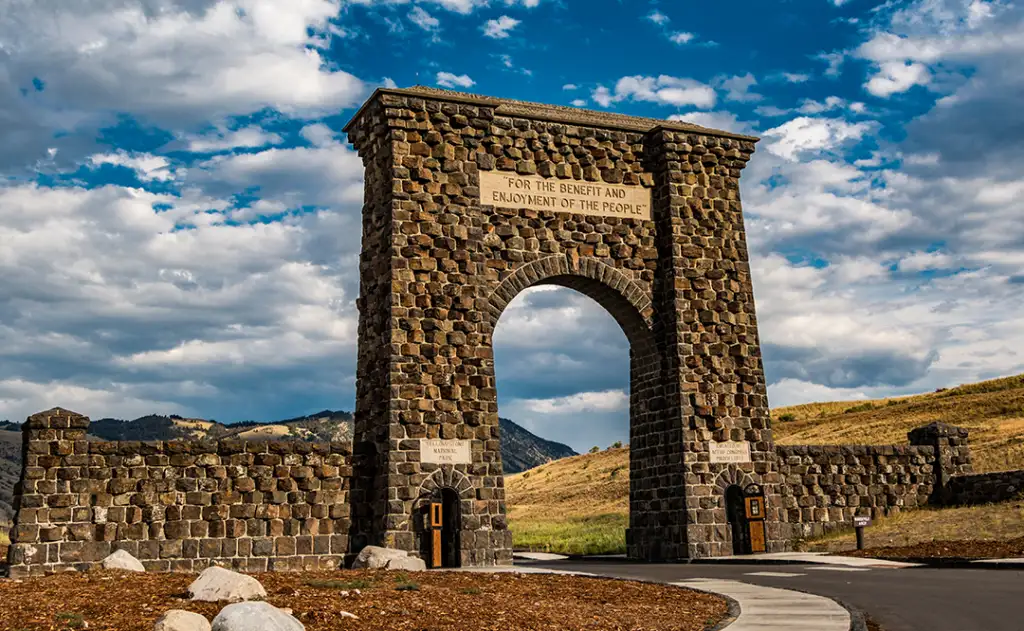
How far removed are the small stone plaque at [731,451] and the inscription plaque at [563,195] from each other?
20.2 feet

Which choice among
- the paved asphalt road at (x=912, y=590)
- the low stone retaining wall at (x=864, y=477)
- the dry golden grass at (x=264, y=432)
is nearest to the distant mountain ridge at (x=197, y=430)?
the dry golden grass at (x=264, y=432)

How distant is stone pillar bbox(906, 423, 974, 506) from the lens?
98.3ft

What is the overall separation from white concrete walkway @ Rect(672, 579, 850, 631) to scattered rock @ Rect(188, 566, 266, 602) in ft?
17.2

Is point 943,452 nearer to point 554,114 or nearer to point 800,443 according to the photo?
point 554,114

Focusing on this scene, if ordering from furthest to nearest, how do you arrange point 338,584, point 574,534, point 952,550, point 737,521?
point 574,534
point 737,521
point 952,550
point 338,584

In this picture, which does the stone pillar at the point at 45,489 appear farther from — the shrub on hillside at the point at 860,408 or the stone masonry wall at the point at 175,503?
the shrub on hillside at the point at 860,408

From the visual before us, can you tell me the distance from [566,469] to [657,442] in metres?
45.4

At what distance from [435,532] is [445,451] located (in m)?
1.82

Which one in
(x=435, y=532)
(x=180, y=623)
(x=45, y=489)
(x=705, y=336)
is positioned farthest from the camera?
(x=705, y=336)

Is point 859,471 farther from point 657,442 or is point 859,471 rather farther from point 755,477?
point 657,442

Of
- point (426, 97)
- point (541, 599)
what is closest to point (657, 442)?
point (426, 97)

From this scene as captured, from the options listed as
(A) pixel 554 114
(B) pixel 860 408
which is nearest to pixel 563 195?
(A) pixel 554 114

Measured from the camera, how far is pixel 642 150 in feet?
91.6

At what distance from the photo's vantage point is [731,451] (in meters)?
26.7
